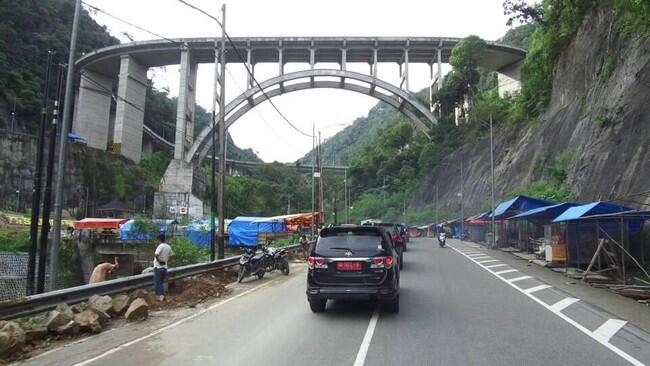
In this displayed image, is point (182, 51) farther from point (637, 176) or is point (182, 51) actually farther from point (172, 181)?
point (637, 176)

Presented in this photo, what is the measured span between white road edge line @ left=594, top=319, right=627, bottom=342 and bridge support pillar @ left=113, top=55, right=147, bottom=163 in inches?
2652

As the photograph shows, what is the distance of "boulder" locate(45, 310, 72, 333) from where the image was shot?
8.06m

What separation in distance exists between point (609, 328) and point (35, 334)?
909 centimetres

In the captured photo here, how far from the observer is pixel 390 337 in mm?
7633

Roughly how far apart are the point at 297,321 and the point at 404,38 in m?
68.5

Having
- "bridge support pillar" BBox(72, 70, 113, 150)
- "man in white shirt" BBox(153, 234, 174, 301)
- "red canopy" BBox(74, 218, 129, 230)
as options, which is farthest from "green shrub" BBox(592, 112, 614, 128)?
"bridge support pillar" BBox(72, 70, 113, 150)

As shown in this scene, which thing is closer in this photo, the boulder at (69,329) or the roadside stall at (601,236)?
the boulder at (69,329)

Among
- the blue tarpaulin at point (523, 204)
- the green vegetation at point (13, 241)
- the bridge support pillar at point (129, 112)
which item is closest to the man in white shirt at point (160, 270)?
the blue tarpaulin at point (523, 204)

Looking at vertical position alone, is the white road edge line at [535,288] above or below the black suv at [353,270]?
below

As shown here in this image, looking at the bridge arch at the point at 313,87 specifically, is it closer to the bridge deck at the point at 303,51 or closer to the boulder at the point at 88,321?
the bridge deck at the point at 303,51

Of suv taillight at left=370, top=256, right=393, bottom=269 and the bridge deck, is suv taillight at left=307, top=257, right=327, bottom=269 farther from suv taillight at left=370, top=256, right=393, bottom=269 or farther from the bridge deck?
the bridge deck

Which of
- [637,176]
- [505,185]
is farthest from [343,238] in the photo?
[505,185]

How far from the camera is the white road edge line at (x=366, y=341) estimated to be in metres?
6.32

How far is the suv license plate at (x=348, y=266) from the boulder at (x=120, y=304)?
440 cm
